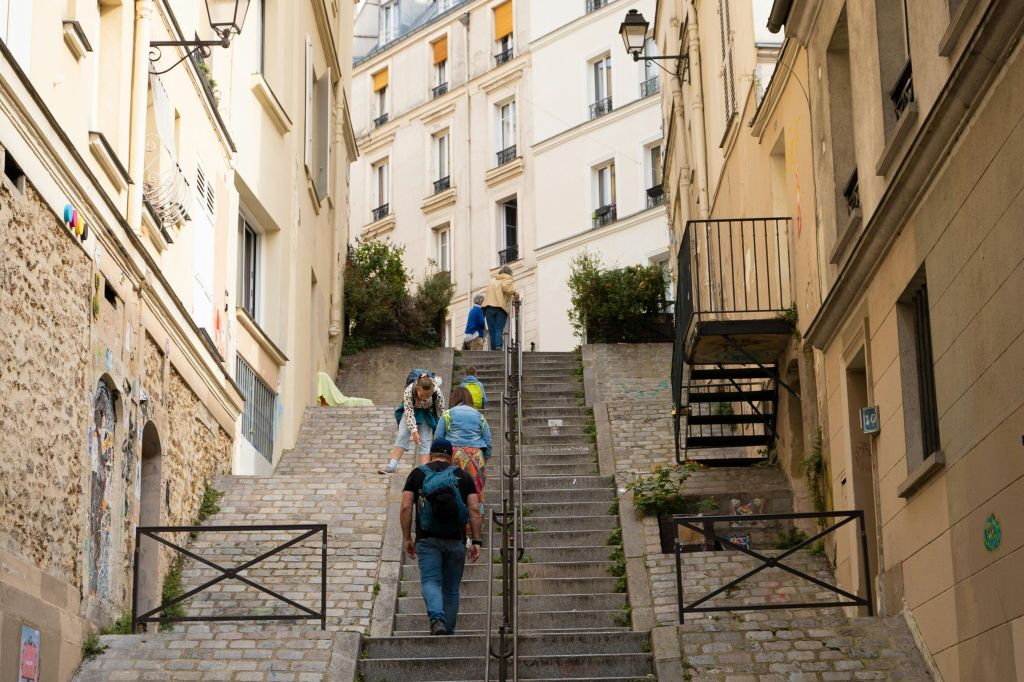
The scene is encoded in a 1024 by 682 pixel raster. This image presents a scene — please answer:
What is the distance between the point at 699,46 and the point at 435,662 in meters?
15.1

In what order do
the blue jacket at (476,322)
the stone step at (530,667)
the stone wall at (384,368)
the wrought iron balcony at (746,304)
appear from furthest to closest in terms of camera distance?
the blue jacket at (476,322)
the stone wall at (384,368)
the wrought iron balcony at (746,304)
the stone step at (530,667)

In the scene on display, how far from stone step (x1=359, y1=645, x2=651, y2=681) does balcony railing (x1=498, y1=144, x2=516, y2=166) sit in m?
28.9

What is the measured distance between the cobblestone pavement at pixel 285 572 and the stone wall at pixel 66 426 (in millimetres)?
581

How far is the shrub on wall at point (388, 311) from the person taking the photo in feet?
91.6

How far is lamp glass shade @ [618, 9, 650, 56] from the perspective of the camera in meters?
23.6

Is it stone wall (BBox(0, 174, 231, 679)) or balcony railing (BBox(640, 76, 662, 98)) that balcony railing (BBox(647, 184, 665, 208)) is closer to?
balcony railing (BBox(640, 76, 662, 98))

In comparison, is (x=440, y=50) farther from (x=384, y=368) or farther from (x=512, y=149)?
(x=384, y=368)

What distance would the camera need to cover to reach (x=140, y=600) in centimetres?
1361

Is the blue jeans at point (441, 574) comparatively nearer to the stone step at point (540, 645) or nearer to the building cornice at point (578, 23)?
the stone step at point (540, 645)

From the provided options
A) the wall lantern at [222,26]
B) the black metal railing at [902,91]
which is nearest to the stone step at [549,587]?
the black metal railing at [902,91]

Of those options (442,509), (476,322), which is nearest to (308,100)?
(476,322)

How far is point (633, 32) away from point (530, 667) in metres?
14.5

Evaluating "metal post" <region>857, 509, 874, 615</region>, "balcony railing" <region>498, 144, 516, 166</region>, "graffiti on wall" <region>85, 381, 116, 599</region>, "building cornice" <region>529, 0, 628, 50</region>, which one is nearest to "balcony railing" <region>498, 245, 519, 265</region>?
"balcony railing" <region>498, 144, 516, 166</region>

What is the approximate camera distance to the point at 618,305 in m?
27.9
